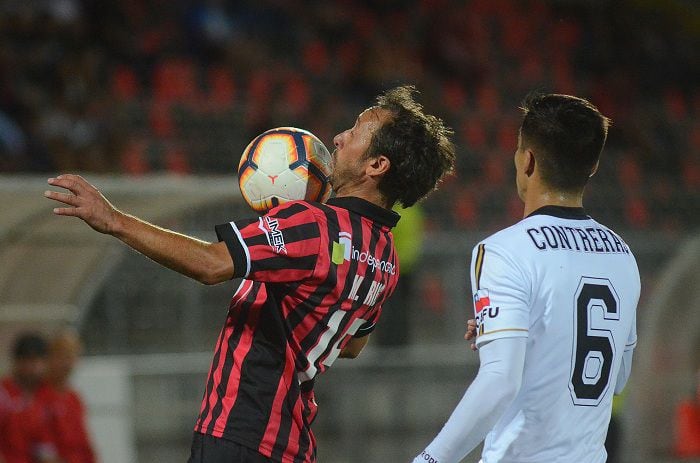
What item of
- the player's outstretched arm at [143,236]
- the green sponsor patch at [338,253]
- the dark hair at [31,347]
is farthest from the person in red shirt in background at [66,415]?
the player's outstretched arm at [143,236]

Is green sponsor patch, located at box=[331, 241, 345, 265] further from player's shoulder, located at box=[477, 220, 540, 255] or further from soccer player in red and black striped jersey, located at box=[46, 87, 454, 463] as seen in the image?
player's shoulder, located at box=[477, 220, 540, 255]

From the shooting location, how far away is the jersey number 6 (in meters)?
3.21

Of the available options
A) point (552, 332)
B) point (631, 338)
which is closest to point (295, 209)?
point (552, 332)

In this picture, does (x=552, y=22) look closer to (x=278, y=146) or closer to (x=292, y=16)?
(x=292, y=16)

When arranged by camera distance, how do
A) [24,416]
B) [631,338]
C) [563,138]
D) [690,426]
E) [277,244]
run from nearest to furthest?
1. [563,138]
2. [277,244]
3. [631,338]
4. [24,416]
5. [690,426]

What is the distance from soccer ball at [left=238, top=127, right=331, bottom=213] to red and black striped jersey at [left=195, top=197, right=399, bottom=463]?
182 millimetres

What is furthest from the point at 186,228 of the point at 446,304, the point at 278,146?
the point at 278,146

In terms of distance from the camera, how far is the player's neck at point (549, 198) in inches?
131

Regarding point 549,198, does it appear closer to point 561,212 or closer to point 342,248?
point 561,212

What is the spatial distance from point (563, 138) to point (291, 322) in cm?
104

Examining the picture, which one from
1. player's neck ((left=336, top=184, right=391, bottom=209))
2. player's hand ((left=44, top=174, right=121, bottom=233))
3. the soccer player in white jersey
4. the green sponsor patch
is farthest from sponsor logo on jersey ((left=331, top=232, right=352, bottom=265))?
player's hand ((left=44, top=174, right=121, bottom=233))

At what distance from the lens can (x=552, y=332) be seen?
10.4 feet

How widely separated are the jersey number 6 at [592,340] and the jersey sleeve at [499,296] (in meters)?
0.20

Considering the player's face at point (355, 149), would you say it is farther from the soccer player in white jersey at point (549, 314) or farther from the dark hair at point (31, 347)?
the dark hair at point (31, 347)
